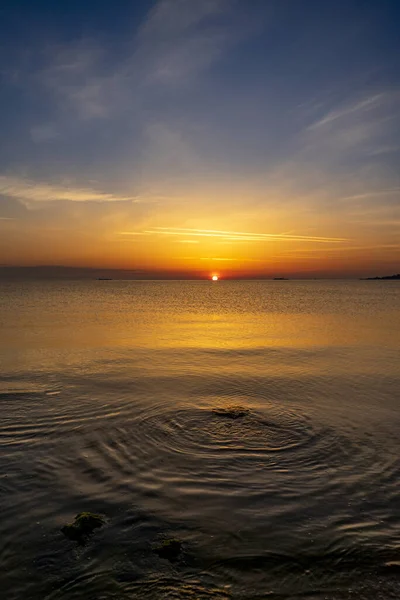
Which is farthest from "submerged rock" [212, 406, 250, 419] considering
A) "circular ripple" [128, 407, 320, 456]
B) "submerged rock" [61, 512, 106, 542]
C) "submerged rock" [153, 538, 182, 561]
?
"submerged rock" [153, 538, 182, 561]

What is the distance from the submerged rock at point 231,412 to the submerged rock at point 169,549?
333 inches

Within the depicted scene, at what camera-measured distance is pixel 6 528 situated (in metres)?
9.23

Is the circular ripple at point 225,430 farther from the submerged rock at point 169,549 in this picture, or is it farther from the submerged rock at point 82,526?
the submerged rock at point 169,549

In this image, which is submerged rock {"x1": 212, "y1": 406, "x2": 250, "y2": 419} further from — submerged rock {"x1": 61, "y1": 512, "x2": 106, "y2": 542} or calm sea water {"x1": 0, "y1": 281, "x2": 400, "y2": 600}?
submerged rock {"x1": 61, "y1": 512, "x2": 106, "y2": 542}

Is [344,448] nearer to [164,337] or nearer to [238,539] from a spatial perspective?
[238,539]

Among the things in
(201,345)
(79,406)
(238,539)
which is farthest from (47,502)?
(201,345)

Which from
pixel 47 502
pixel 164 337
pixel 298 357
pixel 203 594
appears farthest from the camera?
pixel 164 337

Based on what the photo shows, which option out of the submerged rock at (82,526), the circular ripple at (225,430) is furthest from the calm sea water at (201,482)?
the submerged rock at (82,526)

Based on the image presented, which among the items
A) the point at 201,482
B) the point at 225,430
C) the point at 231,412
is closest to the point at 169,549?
the point at 201,482

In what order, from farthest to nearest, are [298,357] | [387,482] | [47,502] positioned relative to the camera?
[298,357]
[387,482]
[47,502]

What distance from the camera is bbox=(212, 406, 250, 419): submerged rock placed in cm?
1717

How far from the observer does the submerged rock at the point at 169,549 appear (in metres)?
8.41

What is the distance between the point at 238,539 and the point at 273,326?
45523 millimetres

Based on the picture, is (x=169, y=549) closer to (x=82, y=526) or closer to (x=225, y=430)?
(x=82, y=526)
